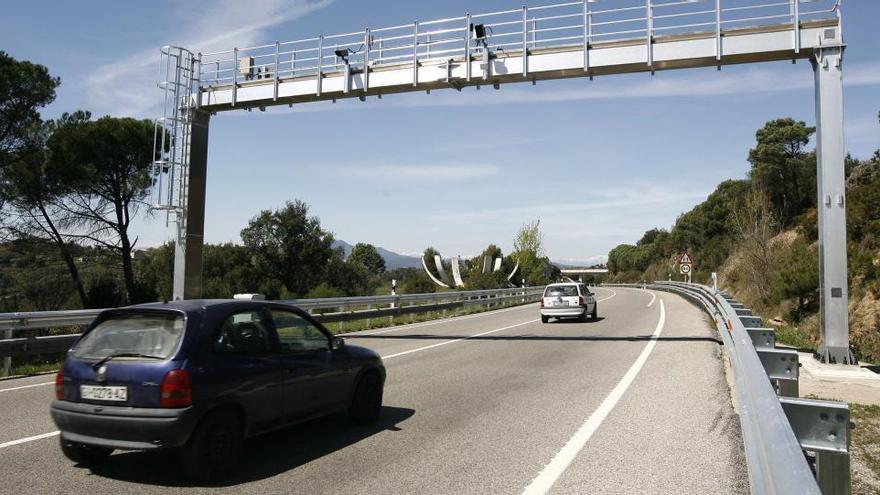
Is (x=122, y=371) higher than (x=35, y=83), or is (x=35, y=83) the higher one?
(x=35, y=83)

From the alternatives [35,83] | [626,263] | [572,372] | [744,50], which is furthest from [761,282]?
[626,263]

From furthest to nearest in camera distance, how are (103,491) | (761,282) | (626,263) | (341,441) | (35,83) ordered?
1. (626,263)
2. (35,83)
3. (761,282)
4. (341,441)
5. (103,491)

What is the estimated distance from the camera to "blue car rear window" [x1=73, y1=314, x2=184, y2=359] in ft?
17.7

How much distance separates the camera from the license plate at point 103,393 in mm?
5191

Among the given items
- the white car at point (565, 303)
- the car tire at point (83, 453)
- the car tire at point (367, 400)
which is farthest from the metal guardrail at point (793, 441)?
the white car at point (565, 303)

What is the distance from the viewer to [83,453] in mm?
5645

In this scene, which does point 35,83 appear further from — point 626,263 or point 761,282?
point 626,263

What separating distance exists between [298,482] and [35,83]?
29548 millimetres

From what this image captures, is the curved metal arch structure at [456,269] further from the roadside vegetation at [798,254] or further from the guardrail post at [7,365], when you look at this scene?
the guardrail post at [7,365]

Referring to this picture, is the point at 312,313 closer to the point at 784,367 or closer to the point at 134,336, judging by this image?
the point at 134,336

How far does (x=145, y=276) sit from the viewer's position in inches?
1721

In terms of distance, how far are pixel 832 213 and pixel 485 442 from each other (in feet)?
33.6

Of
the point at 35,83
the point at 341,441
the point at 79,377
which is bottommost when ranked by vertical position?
the point at 341,441

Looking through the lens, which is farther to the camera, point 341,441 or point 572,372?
point 572,372
